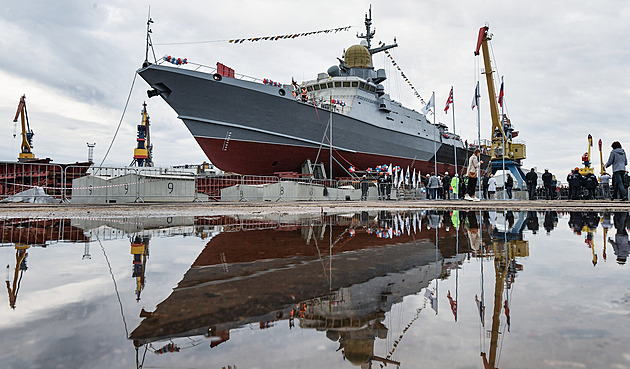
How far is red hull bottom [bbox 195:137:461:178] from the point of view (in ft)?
62.3

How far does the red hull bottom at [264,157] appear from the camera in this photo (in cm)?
1898

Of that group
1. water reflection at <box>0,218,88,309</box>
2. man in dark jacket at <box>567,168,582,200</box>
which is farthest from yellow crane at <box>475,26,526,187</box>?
water reflection at <box>0,218,88,309</box>

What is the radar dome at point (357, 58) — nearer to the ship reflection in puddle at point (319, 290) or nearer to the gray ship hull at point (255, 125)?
the gray ship hull at point (255, 125)

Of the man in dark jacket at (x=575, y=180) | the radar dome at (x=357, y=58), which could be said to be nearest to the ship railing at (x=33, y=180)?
the radar dome at (x=357, y=58)

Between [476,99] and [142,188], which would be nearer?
[142,188]

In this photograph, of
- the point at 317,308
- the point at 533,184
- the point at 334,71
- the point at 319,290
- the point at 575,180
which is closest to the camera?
the point at 317,308

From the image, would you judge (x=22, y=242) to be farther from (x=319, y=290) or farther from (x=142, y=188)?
(x=142, y=188)

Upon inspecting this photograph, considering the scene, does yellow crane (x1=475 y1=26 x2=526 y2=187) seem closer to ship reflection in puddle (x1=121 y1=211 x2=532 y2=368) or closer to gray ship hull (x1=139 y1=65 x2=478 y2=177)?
gray ship hull (x1=139 y1=65 x2=478 y2=177)

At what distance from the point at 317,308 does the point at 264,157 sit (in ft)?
62.9

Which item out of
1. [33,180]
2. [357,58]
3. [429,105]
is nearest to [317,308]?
[33,180]

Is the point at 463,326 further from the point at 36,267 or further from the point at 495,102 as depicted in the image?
the point at 495,102

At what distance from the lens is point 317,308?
112 centimetres

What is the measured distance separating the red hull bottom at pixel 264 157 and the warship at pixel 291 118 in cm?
5

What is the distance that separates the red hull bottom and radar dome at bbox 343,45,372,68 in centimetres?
837
